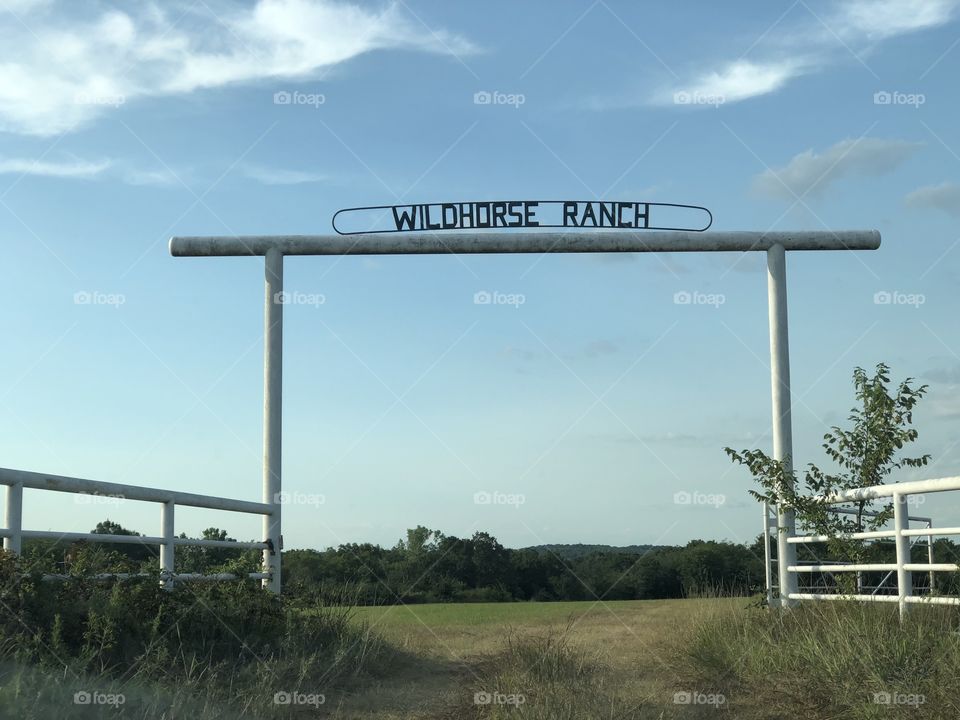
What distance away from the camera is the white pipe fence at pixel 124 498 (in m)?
7.57

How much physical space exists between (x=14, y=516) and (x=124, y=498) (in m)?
1.16

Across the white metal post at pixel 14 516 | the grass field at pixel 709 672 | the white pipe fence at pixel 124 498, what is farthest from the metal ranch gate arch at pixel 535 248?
the white metal post at pixel 14 516

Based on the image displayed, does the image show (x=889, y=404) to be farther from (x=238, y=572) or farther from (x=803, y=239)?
(x=238, y=572)

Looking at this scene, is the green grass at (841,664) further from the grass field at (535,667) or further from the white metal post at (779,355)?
the white metal post at (779,355)

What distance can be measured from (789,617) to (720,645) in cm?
91

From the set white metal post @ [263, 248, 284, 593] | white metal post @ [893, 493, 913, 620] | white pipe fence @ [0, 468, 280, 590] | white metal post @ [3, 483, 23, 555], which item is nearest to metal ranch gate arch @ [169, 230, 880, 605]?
white metal post @ [263, 248, 284, 593]

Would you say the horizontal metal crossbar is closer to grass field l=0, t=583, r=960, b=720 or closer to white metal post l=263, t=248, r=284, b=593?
white metal post l=263, t=248, r=284, b=593

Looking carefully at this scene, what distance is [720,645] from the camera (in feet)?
29.5

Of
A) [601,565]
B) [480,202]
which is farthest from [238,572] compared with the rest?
[601,565]

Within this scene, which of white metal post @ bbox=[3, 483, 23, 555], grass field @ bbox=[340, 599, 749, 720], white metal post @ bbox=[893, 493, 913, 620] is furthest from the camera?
white metal post @ bbox=[893, 493, 913, 620]

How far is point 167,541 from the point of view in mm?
9219

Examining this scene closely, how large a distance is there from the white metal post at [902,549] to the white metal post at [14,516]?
6.54 m

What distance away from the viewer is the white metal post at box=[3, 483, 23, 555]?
753cm

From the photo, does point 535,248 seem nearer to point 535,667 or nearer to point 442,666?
point 442,666
